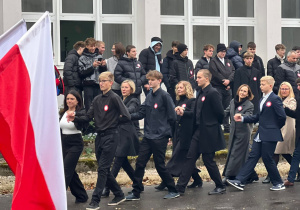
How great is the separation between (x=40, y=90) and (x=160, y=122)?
17.6 ft

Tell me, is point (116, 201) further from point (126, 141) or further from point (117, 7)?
point (117, 7)

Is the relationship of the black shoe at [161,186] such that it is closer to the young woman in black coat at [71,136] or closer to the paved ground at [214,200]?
the paved ground at [214,200]

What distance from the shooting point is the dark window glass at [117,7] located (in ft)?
66.6

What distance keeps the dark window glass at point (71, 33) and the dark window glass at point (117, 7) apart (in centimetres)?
53

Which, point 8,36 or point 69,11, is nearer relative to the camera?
point 8,36

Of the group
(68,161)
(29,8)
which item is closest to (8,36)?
(68,161)

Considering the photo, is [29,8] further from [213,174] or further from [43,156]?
[43,156]

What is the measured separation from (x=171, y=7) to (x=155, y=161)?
7843 mm

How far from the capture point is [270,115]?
556 inches

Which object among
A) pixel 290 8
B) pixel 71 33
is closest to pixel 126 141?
pixel 71 33

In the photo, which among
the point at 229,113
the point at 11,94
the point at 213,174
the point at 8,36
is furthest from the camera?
the point at 229,113

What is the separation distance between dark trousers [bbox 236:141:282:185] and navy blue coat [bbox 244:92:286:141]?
0.47 ft

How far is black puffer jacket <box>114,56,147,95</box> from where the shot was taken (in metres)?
16.8

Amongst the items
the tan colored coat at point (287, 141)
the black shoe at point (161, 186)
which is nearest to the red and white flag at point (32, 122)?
the black shoe at point (161, 186)
